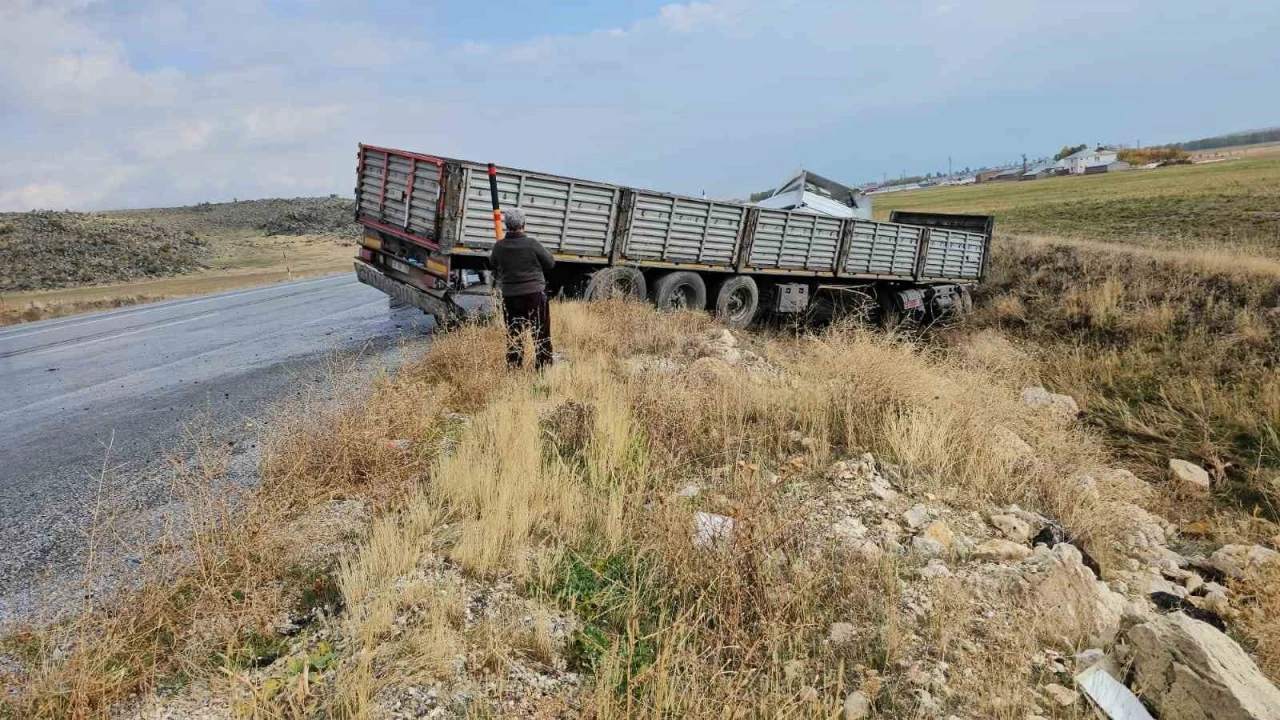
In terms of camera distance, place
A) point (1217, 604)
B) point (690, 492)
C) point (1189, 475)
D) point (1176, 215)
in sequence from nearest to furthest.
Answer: point (1217, 604), point (690, 492), point (1189, 475), point (1176, 215)

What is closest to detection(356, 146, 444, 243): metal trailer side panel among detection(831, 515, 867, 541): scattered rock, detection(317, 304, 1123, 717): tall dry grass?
detection(317, 304, 1123, 717): tall dry grass

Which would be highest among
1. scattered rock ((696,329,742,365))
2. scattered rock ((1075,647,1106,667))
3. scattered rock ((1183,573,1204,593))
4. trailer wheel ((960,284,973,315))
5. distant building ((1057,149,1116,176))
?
distant building ((1057,149,1116,176))

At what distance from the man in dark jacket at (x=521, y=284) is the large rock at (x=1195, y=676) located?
4878 mm

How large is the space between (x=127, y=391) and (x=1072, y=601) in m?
8.13

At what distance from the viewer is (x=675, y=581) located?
9.59ft

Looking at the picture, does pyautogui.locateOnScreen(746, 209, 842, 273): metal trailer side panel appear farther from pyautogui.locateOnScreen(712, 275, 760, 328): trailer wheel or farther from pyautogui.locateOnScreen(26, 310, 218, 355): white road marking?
pyautogui.locateOnScreen(26, 310, 218, 355): white road marking

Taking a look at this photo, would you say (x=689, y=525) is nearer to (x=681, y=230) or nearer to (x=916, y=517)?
(x=916, y=517)

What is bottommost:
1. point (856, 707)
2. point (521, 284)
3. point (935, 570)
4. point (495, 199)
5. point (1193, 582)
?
point (856, 707)

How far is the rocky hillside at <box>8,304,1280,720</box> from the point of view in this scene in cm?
233

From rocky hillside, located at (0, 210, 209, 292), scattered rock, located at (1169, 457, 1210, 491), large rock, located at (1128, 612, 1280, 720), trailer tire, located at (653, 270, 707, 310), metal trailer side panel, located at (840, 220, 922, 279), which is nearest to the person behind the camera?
large rock, located at (1128, 612, 1280, 720)

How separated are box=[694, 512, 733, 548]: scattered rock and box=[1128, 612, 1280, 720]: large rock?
1.71 meters

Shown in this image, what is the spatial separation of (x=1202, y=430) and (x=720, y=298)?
6.80 metres

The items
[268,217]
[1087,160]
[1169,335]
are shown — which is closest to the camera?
[1169,335]

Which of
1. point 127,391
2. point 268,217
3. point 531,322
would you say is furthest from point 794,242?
point 268,217
